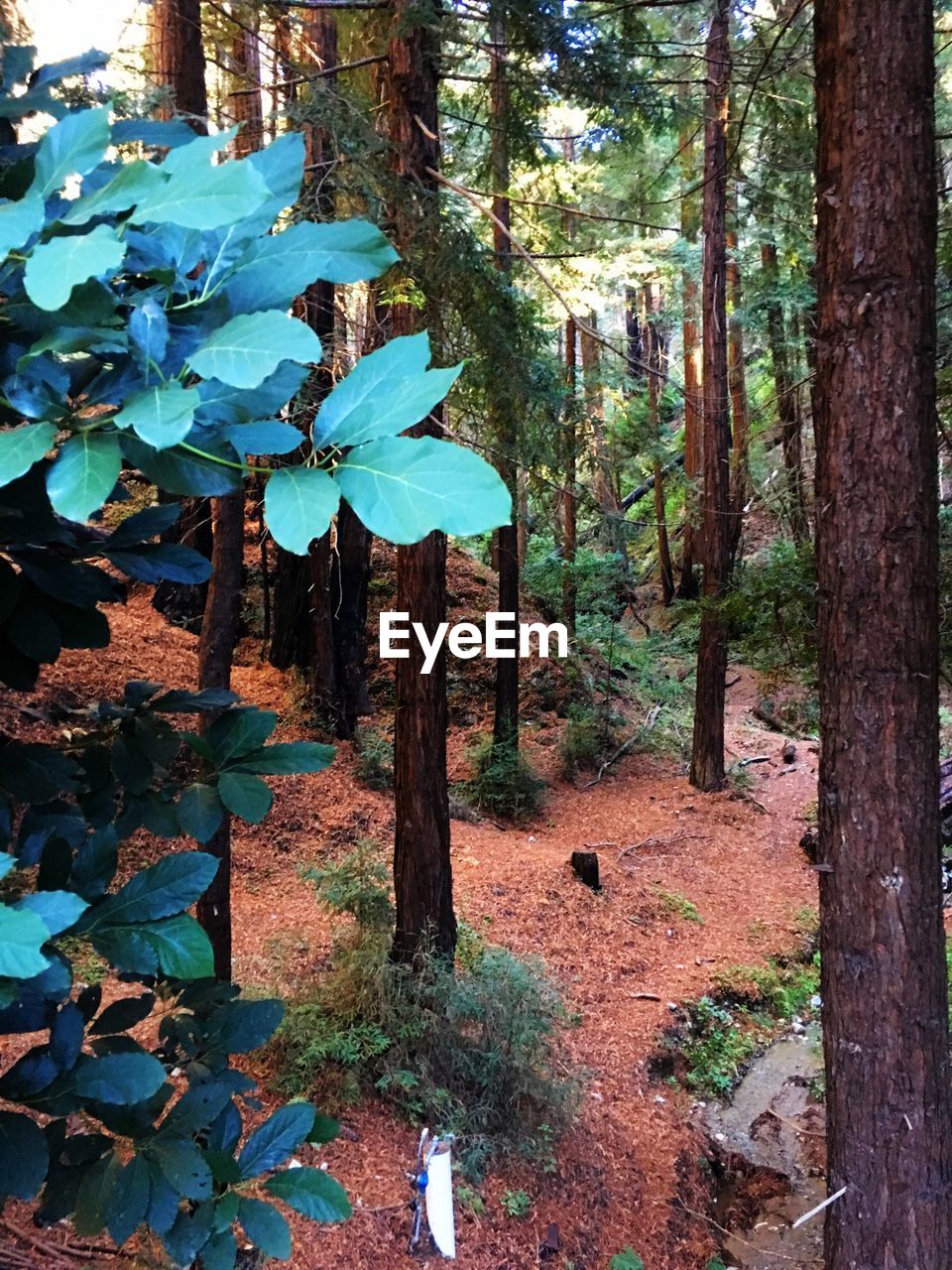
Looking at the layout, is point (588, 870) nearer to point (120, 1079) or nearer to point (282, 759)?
point (282, 759)

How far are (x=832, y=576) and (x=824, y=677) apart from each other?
318 millimetres

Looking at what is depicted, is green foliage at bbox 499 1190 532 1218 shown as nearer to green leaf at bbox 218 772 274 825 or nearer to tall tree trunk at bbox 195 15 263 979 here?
tall tree trunk at bbox 195 15 263 979

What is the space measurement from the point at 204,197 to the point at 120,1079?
2.40 feet

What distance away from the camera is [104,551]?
3.14 ft

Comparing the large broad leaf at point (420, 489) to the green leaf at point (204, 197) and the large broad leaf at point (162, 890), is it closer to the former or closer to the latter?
the green leaf at point (204, 197)

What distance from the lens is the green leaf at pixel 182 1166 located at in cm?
75

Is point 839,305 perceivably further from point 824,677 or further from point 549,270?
point 549,270

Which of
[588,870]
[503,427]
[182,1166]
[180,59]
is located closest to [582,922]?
[588,870]

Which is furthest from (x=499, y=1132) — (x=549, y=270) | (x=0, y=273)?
(x=549, y=270)

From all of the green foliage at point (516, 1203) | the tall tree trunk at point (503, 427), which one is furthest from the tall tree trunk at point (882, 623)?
the green foliage at point (516, 1203)

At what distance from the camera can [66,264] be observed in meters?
0.43

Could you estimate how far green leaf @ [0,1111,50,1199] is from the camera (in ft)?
2.21

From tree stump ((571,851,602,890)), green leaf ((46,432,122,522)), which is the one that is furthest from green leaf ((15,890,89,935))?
tree stump ((571,851,602,890))

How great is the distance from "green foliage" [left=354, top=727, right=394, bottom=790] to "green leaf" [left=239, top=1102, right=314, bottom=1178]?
6764 millimetres
